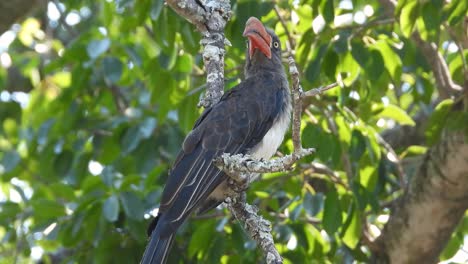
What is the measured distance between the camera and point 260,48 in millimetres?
5086

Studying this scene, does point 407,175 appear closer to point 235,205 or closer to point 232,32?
point 232,32

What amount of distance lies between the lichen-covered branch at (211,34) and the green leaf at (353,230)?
1085 mm

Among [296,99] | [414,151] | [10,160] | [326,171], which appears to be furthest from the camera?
[10,160]

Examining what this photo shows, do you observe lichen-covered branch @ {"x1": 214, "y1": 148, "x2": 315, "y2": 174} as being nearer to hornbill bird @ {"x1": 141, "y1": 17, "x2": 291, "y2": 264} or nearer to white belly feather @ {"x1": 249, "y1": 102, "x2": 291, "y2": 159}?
hornbill bird @ {"x1": 141, "y1": 17, "x2": 291, "y2": 264}

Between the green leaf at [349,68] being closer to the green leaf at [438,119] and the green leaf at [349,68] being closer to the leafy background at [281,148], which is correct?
the leafy background at [281,148]

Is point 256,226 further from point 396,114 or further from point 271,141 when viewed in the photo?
point 396,114

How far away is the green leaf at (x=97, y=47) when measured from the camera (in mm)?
5785

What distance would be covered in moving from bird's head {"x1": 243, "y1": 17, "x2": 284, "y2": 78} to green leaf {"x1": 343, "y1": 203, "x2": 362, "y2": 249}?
878mm

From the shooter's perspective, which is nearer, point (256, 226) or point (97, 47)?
point (256, 226)

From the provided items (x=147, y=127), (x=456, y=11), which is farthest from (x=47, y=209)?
(x=456, y=11)

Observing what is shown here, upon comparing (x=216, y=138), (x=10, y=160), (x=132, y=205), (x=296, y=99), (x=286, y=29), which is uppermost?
(x=296, y=99)

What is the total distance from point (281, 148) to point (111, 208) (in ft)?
3.19

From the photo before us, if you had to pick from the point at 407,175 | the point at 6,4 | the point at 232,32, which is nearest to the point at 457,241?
the point at 407,175

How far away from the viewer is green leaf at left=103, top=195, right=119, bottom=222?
5145 millimetres
